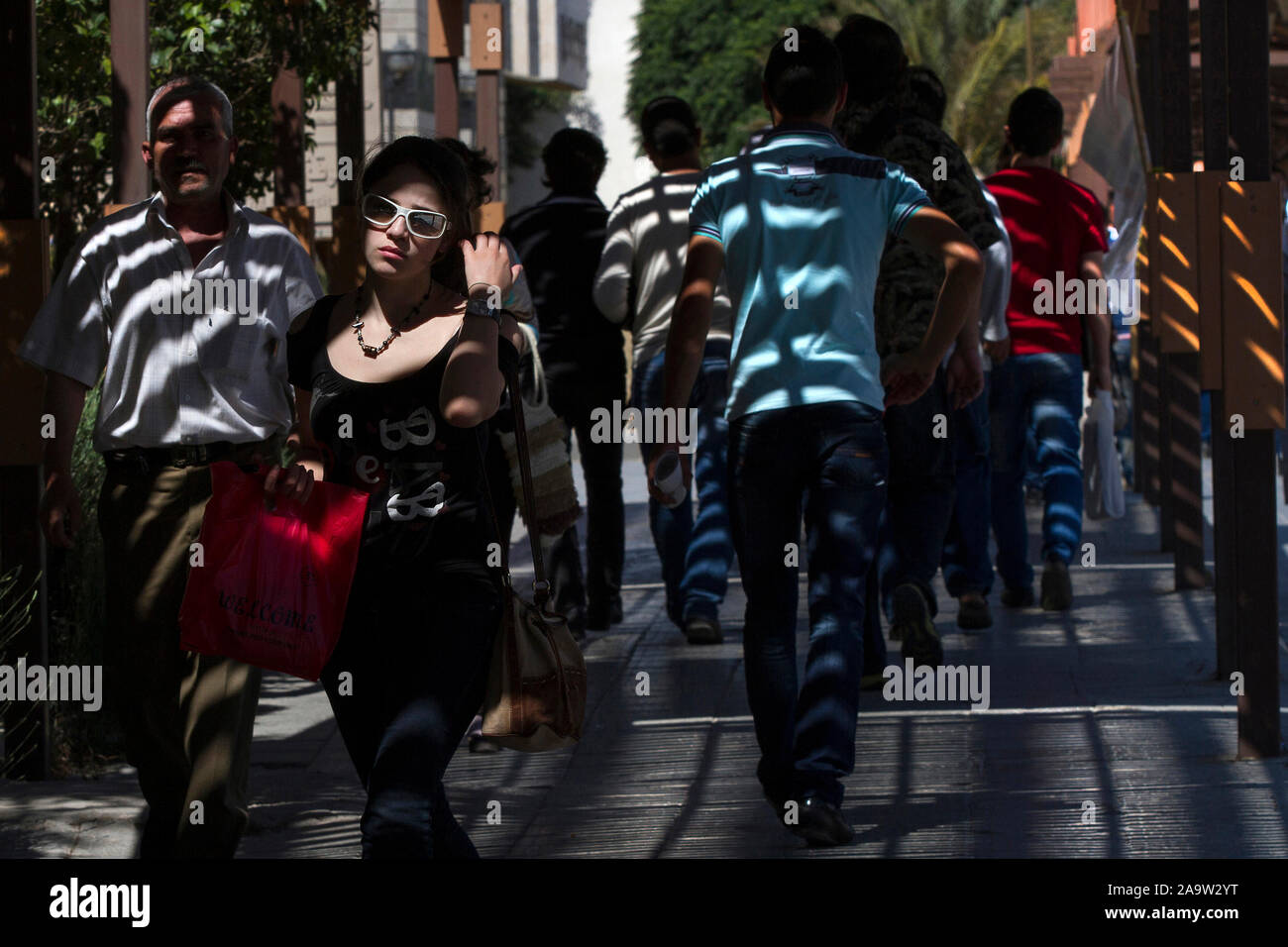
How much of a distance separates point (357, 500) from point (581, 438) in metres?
4.78

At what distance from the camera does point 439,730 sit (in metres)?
3.94

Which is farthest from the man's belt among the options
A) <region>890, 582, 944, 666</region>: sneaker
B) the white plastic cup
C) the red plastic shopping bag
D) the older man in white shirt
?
<region>890, 582, 944, 666</region>: sneaker

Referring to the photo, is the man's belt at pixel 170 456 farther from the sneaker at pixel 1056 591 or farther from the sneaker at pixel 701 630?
the sneaker at pixel 1056 591

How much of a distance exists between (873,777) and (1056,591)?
3224mm

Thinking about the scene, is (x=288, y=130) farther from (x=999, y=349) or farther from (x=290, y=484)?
A: (x=290, y=484)

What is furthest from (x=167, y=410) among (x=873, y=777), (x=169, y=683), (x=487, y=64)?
(x=487, y=64)

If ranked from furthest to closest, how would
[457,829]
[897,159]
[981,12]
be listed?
1. [981,12]
2. [897,159]
3. [457,829]

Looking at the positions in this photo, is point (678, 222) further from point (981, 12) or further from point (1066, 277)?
point (981, 12)

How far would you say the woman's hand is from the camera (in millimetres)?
4324

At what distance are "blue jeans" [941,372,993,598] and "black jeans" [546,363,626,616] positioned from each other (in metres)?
1.36

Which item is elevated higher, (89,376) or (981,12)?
(981,12)

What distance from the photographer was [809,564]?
17.8 feet
